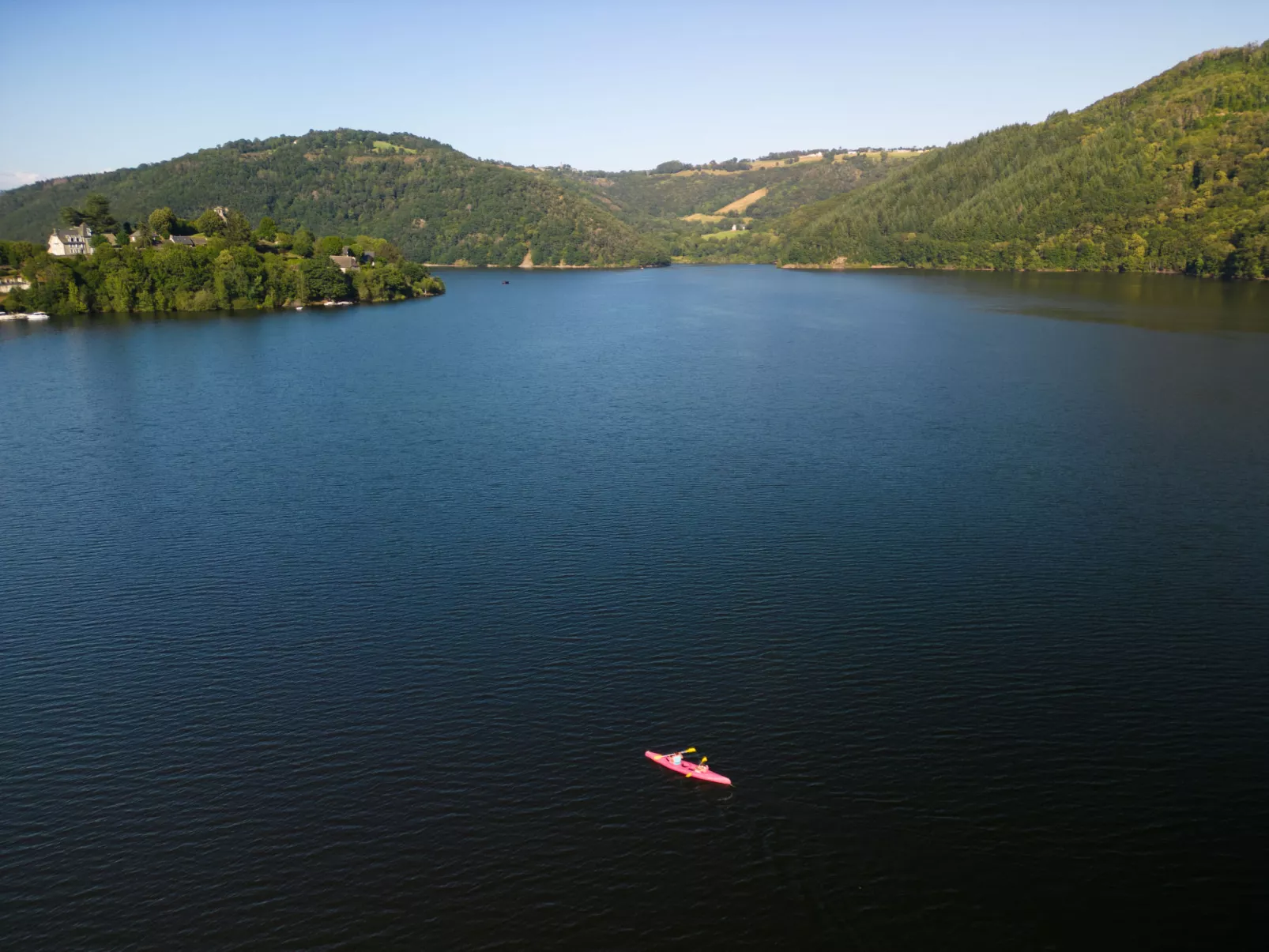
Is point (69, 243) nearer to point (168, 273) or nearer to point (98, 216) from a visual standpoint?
point (98, 216)

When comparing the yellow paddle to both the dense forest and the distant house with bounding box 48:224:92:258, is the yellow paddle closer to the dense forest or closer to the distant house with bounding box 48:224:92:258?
the dense forest

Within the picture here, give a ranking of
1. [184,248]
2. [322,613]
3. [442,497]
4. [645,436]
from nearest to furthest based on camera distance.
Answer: [322,613] → [442,497] → [645,436] → [184,248]

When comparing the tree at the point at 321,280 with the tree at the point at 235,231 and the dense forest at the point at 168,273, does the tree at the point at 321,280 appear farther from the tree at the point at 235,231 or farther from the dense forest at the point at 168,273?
the tree at the point at 235,231

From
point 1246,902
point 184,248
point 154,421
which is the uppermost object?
point 184,248

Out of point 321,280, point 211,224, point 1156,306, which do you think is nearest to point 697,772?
point 1156,306

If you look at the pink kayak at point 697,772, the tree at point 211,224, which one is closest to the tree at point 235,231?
the tree at point 211,224

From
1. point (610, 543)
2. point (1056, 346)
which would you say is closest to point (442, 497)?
point (610, 543)

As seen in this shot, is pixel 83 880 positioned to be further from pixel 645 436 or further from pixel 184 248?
pixel 184 248

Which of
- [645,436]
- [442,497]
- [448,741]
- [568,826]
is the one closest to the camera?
[568,826]
